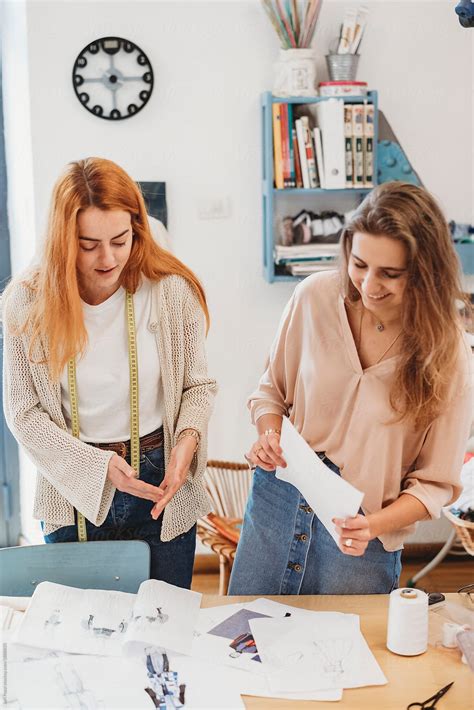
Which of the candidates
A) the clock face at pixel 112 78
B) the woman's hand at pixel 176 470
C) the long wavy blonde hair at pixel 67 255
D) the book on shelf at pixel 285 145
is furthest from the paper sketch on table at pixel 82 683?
the clock face at pixel 112 78

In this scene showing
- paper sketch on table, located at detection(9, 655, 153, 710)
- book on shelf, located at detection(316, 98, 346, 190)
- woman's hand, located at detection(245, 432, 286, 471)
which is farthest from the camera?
book on shelf, located at detection(316, 98, 346, 190)

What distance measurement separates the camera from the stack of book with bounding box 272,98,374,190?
309cm

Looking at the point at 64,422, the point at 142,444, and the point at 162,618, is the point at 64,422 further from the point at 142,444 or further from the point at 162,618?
the point at 162,618

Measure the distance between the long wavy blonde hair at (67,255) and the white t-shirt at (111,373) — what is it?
1.6 inches

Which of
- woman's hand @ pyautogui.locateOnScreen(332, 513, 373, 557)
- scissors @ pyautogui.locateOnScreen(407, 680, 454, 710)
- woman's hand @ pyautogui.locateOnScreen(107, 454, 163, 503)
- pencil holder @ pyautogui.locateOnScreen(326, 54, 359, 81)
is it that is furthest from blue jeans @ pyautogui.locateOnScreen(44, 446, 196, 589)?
pencil holder @ pyautogui.locateOnScreen(326, 54, 359, 81)

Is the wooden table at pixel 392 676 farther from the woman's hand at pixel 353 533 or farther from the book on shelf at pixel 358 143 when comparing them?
the book on shelf at pixel 358 143

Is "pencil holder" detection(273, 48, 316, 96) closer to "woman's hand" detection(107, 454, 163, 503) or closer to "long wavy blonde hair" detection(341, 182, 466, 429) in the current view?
"long wavy blonde hair" detection(341, 182, 466, 429)

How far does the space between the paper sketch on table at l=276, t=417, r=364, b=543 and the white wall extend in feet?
5.86

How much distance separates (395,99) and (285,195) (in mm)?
573

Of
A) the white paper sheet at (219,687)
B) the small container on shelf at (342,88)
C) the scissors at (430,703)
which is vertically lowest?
the scissors at (430,703)

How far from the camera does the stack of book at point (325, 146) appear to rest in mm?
3090

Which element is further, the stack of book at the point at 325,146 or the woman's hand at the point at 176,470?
the stack of book at the point at 325,146

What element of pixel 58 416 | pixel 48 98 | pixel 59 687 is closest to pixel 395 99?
pixel 48 98

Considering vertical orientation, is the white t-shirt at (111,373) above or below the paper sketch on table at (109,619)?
above
